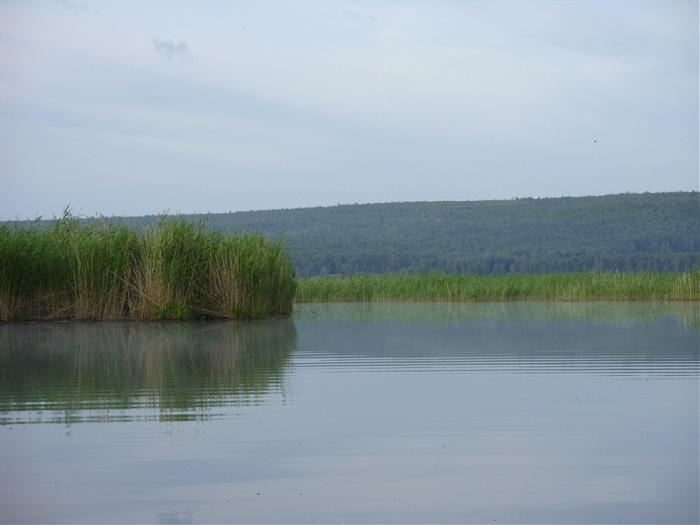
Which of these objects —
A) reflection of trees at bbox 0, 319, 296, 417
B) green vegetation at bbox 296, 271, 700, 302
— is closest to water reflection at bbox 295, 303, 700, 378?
reflection of trees at bbox 0, 319, 296, 417

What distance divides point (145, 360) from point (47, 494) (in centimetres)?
615

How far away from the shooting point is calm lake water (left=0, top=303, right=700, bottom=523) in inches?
193

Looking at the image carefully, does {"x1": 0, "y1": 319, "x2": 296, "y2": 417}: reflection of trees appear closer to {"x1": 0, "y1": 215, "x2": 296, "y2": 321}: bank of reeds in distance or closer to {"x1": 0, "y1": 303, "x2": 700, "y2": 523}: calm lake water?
{"x1": 0, "y1": 303, "x2": 700, "y2": 523}: calm lake water

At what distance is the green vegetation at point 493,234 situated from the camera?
6331 cm

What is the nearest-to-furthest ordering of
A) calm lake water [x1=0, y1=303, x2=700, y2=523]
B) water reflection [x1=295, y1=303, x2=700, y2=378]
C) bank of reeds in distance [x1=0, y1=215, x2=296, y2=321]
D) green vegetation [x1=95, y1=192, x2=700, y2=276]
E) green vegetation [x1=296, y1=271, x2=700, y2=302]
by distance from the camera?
calm lake water [x1=0, y1=303, x2=700, y2=523] < water reflection [x1=295, y1=303, x2=700, y2=378] < bank of reeds in distance [x1=0, y1=215, x2=296, y2=321] < green vegetation [x1=296, y1=271, x2=700, y2=302] < green vegetation [x1=95, y1=192, x2=700, y2=276]

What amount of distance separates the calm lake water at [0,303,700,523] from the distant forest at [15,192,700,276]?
160 ft

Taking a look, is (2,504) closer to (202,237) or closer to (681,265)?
(202,237)

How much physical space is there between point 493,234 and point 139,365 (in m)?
66.1

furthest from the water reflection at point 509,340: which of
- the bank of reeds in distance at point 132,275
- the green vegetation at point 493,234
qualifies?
the green vegetation at point 493,234

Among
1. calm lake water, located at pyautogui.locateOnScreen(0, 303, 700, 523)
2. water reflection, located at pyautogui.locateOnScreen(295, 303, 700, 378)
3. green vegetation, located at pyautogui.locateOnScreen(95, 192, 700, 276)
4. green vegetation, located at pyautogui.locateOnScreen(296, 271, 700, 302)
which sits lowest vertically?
calm lake water, located at pyautogui.locateOnScreen(0, 303, 700, 523)

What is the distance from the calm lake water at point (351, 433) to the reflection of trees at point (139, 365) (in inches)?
1.6

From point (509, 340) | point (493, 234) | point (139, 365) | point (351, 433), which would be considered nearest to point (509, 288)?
point (509, 340)

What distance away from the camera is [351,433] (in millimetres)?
6578

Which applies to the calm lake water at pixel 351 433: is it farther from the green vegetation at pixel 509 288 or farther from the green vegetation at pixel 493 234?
the green vegetation at pixel 493 234
